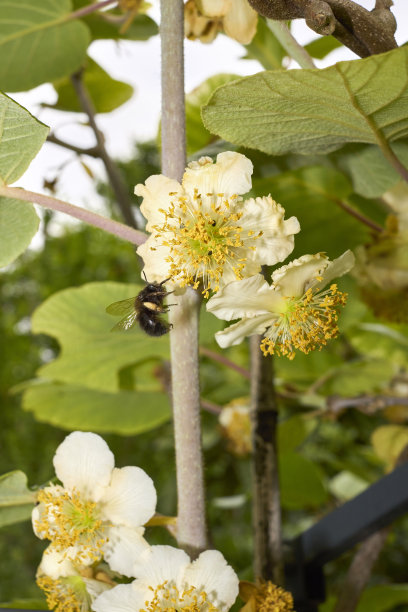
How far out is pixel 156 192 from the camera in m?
0.24

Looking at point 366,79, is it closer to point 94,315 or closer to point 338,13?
point 338,13

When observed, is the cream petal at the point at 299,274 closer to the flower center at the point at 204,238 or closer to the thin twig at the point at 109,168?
the flower center at the point at 204,238

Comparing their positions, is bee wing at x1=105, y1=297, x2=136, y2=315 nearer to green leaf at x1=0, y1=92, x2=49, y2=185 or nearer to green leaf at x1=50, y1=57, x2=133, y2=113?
green leaf at x1=0, y1=92, x2=49, y2=185

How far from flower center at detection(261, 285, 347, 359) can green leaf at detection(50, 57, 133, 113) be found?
367 mm

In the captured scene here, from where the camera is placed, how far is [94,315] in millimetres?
420

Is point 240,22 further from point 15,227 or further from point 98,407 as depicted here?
point 98,407

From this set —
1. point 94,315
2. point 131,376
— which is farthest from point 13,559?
point 94,315

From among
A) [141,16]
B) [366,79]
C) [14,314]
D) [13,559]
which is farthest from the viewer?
[14,314]

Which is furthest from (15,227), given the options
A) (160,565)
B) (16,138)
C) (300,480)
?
(300,480)

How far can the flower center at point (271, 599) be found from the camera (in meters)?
0.25

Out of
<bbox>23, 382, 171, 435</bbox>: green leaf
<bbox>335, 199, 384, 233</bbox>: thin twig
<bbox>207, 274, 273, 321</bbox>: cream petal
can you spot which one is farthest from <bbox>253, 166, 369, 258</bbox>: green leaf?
<bbox>23, 382, 171, 435</bbox>: green leaf

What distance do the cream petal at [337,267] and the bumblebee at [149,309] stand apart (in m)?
0.05

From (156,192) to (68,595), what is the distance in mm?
147

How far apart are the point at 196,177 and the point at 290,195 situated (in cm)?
13
